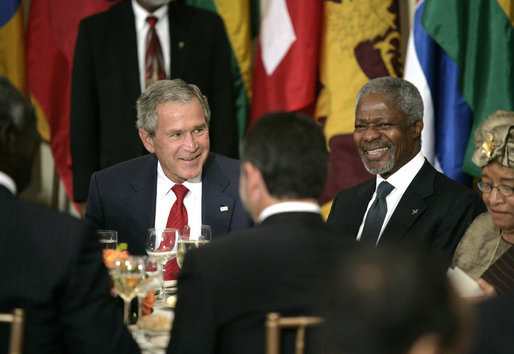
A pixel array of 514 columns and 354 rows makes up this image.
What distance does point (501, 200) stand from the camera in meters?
2.71

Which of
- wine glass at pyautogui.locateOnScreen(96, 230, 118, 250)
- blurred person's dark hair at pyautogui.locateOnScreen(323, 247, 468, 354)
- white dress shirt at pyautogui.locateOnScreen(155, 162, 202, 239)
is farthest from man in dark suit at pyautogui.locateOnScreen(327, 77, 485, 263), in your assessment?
blurred person's dark hair at pyautogui.locateOnScreen(323, 247, 468, 354)

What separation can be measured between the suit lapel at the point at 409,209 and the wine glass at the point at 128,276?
1317 mm

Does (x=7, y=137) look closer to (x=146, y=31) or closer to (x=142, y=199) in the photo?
(x=142, y=199)

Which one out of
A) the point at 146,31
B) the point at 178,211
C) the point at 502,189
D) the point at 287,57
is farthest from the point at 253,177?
the point at 287,57

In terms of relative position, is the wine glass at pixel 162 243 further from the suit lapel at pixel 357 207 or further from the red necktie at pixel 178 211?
the suit lapel at pixel 357 207

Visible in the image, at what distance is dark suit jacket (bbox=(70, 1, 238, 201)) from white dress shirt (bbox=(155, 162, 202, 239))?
3.88ft

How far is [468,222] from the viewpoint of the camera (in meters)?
3.17

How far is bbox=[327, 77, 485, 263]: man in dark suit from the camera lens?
3.20 metres

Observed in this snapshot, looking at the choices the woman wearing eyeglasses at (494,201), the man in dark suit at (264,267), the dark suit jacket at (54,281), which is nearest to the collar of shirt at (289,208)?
the man in dark suit at (264,267)

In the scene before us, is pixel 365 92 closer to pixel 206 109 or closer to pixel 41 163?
pixel 206 109

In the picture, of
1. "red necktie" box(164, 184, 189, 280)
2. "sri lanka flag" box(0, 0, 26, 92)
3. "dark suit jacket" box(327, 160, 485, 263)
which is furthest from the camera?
"sri lanka flag" box(0, 0, 26, 92)

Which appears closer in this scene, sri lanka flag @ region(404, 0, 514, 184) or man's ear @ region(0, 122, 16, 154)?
man's ear @ region(0, 122, 16, 154)

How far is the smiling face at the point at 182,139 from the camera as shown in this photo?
3428 millimetres

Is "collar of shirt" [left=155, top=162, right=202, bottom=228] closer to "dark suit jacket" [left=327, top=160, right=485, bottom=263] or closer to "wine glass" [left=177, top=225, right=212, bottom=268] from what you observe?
"wine glass" [left=177, top=225, right=212, bottom=268]
